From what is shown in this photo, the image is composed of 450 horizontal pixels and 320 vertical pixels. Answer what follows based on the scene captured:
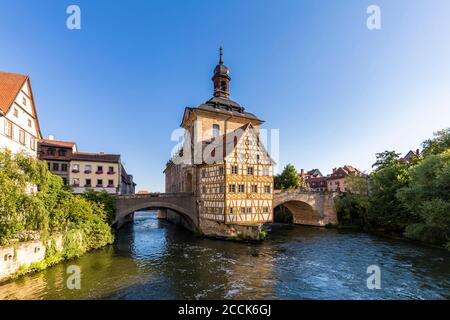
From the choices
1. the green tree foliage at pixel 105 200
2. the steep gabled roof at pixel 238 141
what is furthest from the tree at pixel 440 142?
the green tree foliage at pixel 105 200

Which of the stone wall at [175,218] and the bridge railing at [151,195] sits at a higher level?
the bridge railing at [151,195]

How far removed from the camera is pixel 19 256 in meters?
11.4

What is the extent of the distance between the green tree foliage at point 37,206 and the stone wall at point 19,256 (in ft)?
1.73

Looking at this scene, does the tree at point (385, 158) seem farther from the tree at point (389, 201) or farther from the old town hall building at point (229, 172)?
the old town hall building at point (229, 172)

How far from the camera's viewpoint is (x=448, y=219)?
15992 mm

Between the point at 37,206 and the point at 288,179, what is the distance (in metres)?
36.2

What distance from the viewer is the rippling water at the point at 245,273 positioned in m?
10.1

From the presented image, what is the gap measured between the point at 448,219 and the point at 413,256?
11.6 feet

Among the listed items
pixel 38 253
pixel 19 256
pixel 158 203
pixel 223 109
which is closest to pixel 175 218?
pixel 158 203

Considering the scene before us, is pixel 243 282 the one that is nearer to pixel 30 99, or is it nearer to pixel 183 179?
pixel 183 179

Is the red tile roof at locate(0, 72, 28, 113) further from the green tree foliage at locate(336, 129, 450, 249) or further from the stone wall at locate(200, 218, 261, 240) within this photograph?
the green tree foliage at locate(336, 129, 450, 249)

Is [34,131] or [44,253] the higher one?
[34,131]
